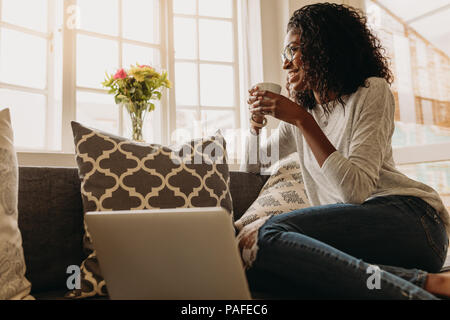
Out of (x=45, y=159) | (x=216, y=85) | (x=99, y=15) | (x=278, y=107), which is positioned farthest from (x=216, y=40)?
(x=278, y=107)

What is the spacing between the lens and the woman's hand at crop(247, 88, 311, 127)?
1.19 meters

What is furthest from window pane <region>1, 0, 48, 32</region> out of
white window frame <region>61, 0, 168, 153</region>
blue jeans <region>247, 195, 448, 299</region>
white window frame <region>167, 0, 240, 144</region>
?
blue jeans <region>247, 195, 448, 299</region>

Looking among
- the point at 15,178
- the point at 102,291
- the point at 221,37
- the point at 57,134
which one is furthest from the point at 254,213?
the point at 221,37

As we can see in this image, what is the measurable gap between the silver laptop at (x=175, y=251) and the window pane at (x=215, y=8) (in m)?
2.38

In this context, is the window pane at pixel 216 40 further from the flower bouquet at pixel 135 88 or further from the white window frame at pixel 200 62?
the flower bouquet at pixel 135 88

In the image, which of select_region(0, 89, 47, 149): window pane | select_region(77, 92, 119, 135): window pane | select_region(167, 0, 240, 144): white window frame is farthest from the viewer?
select_region(167, 0, 240, 144): white window frame

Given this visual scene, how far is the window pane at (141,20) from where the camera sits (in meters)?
2.52

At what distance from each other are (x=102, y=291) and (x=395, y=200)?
847mm

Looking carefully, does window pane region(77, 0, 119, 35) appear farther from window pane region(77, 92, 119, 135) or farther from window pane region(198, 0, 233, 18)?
window pane region(198, 0, 233, 18)

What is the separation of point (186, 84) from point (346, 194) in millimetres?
1755

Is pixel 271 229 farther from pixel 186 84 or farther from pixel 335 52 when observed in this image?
pixel 186 84

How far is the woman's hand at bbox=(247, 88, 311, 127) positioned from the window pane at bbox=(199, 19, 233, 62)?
1.53 meters

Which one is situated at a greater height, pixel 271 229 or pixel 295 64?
pixel 295 64

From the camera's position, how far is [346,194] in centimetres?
110
